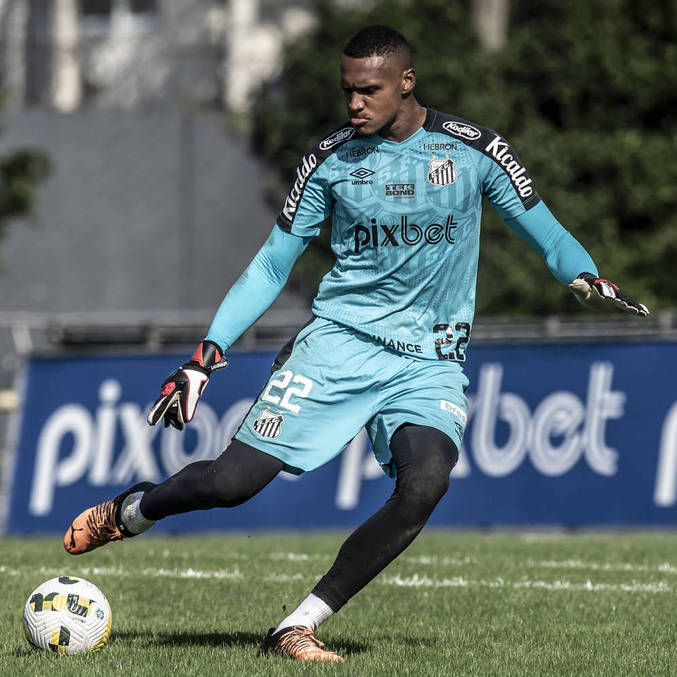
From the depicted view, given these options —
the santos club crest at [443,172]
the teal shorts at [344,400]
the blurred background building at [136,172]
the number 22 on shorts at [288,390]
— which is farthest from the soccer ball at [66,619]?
the blurred background building at [136,172]

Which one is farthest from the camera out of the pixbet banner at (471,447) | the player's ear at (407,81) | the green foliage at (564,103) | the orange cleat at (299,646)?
the green foliage at (564,103)

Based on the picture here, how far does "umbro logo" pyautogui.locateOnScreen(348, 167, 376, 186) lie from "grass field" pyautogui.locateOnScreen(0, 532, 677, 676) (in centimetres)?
191

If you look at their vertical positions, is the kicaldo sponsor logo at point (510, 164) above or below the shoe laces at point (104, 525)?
above

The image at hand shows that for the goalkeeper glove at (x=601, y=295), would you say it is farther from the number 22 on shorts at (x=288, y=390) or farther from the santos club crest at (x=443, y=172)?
the number 22 on shorts at (x=288, y=390)

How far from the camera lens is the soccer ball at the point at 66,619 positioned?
241 inches

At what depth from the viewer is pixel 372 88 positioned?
6004 millimetres

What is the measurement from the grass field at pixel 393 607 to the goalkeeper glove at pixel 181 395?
96cm

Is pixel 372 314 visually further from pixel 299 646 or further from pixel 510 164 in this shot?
pixel 299 646

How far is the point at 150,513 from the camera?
6.17 meters

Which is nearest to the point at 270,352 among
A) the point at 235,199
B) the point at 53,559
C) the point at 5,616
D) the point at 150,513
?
the point at 53,559

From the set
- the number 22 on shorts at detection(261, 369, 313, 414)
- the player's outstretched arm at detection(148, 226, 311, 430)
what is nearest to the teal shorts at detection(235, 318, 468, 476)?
the number 22 on shorts at detection(261, 369, 313, 414)

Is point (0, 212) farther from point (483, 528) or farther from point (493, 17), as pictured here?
point (483, 528)

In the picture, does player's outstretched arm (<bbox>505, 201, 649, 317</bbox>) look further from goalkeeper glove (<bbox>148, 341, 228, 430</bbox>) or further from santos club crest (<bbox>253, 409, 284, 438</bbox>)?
goalkeeper glove (<bbox>148, 341, 228, 430</bbox>)

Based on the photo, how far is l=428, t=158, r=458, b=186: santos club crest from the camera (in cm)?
613
